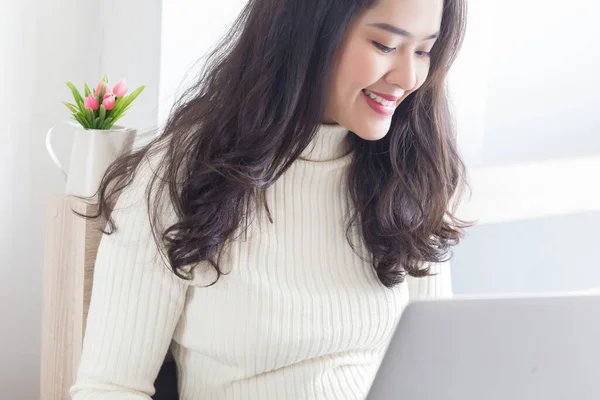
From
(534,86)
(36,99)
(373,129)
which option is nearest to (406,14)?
(373,129)

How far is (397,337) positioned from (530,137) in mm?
1611

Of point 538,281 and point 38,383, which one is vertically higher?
point 538,281

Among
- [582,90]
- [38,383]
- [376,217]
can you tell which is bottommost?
[38,383]

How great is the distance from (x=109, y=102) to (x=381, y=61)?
415mm

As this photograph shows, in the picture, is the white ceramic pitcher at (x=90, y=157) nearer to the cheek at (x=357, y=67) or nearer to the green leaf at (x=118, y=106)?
the green leaf at (x=118, y=106)

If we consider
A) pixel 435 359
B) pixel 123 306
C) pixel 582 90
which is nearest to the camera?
pixel 435 359

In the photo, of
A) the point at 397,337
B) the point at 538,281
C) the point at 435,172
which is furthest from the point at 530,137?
the point at 397,337

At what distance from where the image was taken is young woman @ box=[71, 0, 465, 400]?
968 millimetres

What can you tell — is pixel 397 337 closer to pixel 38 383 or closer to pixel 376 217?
pixel 376 217

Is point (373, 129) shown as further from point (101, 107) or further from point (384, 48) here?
point (101, 107)

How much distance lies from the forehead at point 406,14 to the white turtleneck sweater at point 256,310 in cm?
19

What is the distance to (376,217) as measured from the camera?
3.60 feet

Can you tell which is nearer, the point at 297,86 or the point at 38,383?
the point at 297,86

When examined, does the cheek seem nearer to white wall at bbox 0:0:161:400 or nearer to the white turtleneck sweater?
the white turtleneck sweater
